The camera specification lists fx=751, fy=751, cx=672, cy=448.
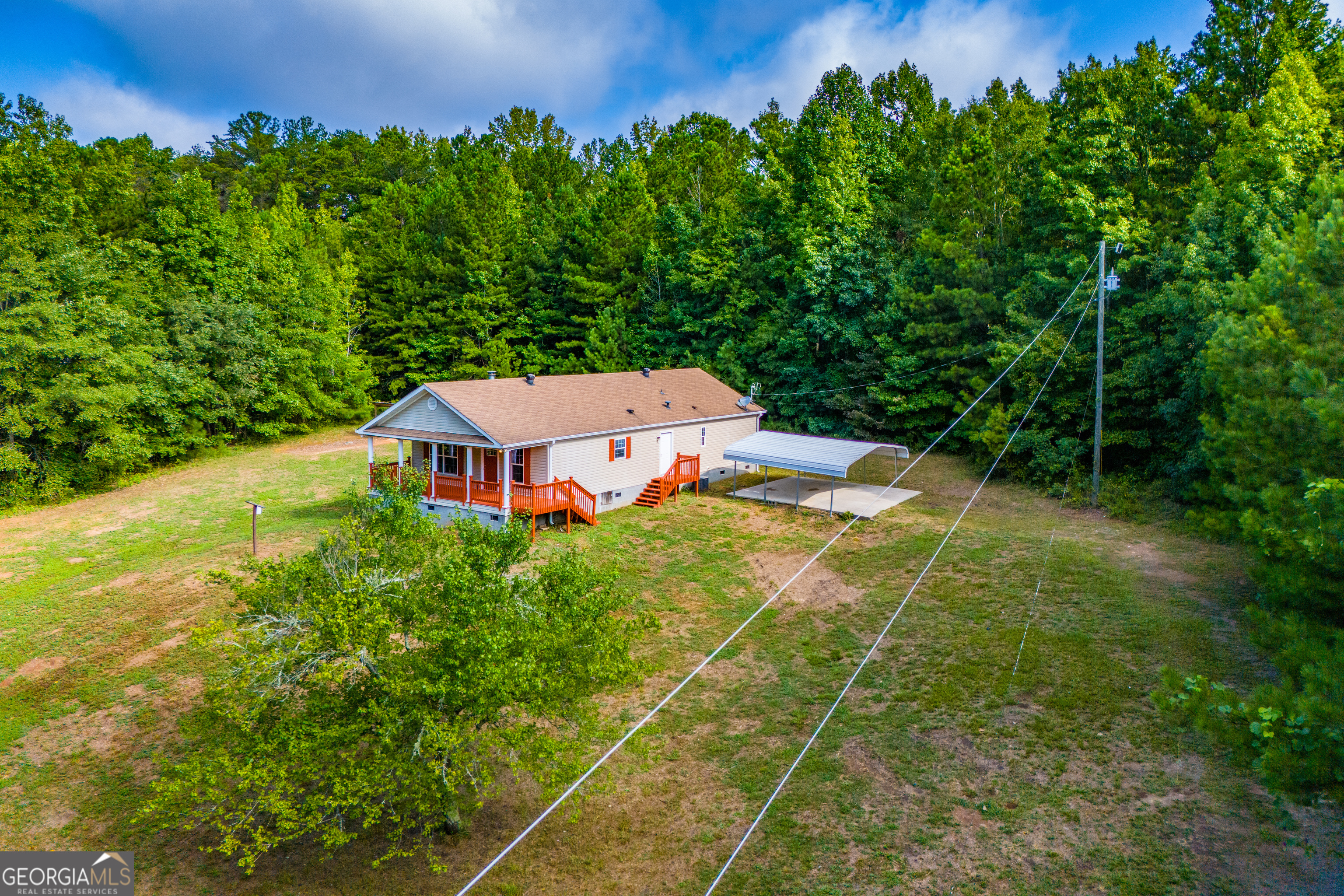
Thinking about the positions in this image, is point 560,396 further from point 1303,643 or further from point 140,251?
point 140,251

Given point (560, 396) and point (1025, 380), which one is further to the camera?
point (1025, 380)

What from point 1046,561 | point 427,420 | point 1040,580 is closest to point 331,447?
point 427,420

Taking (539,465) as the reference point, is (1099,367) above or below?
above

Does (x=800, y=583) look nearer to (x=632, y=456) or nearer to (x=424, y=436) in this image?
(x=632, y=456)

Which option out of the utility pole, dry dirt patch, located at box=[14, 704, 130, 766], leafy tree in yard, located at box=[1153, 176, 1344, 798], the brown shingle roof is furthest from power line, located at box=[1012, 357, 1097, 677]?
dry dirt patch, located at box=[14, 704, 130, 766]

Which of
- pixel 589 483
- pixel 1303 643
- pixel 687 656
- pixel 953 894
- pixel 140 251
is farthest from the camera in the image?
pixel 140 251

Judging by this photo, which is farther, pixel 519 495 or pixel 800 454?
pixel 800 454

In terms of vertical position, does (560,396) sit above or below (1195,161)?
below

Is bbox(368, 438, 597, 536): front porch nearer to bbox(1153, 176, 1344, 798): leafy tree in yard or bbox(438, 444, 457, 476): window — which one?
bbox(438, 444, 457, 476): window

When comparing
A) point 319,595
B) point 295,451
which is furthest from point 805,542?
point 295,451
